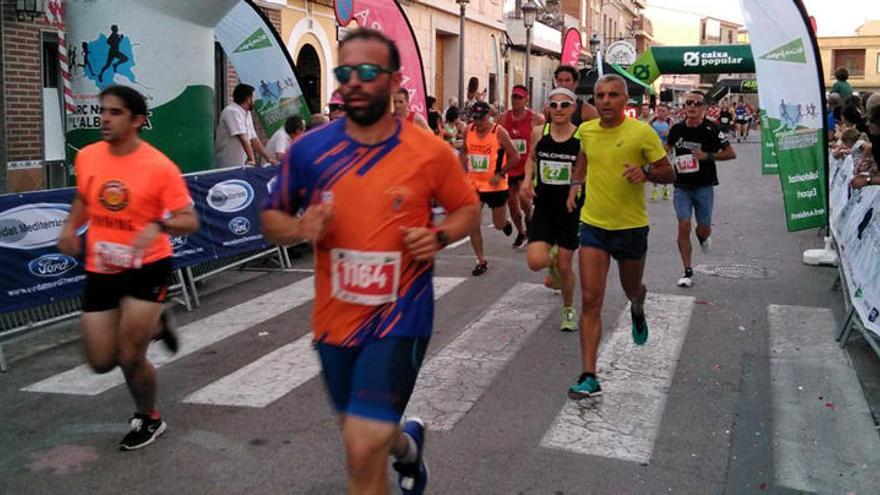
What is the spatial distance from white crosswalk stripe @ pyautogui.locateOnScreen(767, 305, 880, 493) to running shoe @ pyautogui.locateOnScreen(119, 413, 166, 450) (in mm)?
3297

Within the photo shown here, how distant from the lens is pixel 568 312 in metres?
7.34

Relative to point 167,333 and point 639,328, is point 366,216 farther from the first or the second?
point 639,328

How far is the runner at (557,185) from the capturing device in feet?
23.0

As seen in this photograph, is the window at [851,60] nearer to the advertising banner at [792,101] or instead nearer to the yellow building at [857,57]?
the yellow building at [857,57]

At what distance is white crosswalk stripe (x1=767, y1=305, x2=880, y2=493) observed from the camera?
446cm

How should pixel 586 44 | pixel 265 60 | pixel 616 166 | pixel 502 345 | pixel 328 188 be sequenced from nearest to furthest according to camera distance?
pixel 328 188 < pixel 616 166 < pixel 502 345 < pixel 265 60 < pixel 586 44

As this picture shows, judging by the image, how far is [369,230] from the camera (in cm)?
322

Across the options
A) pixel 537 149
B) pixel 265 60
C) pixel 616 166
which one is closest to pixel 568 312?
pixel 537 149

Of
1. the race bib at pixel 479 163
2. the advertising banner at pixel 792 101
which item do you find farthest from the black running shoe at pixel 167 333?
the advertising banner at pixel 792 101

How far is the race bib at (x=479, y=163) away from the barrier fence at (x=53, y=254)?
9.22ft

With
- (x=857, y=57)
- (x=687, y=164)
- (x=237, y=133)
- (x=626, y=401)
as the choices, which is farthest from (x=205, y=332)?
(x=857, y=57)

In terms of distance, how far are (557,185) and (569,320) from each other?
3.72 ft

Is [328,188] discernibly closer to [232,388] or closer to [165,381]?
[232,388]

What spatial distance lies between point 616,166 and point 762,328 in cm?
255
